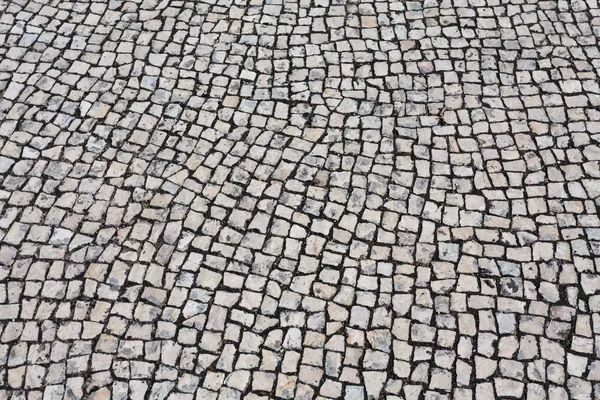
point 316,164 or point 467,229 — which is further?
point 316,164

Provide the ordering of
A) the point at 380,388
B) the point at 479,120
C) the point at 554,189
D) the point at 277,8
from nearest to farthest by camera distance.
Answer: the point at 380,388, the point at 554,189, the point at 479,120, the point at 277,8

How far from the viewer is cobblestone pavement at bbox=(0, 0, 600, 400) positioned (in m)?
4.43

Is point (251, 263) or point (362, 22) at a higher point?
point (362, 22)

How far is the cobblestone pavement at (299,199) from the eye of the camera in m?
4.43

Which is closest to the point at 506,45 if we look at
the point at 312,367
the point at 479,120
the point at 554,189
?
the point at 479,120

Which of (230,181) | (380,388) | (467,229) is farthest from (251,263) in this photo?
(467,229)

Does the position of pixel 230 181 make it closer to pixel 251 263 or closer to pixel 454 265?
pixel 251 263

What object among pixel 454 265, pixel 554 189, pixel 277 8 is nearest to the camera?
pixel 454 265

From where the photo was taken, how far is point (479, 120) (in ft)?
18.9

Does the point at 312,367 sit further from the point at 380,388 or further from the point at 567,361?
the point at 567,361

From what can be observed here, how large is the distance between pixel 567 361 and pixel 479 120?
91.6 inches

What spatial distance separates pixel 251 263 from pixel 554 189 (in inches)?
103

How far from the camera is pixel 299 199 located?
5.26 metres

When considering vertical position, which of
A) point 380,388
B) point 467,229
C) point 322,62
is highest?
point 322,62
